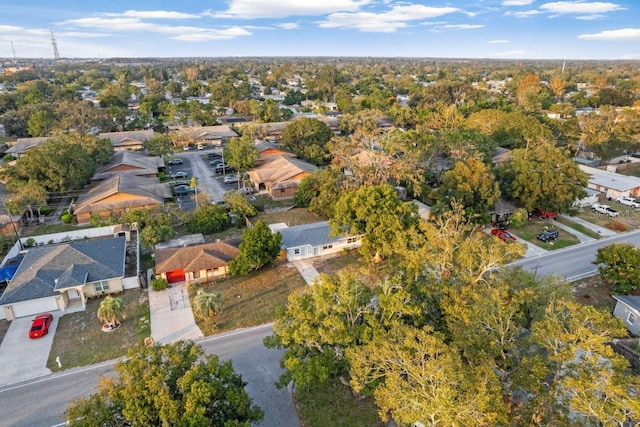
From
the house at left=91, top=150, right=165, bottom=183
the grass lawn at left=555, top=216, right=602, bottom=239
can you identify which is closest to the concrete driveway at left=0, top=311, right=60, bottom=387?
the house at left=91, top=150, right=165, bottom=183

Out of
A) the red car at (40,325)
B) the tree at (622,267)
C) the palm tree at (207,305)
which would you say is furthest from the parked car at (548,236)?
the red car at (40,325)

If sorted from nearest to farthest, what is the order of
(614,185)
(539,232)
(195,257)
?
(195,257), (539,232), (614,185)

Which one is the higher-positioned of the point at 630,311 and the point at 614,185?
the point at 614,185

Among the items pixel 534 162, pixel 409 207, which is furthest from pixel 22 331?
pixel 534 162

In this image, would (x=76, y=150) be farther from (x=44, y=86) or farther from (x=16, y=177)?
(x=44, y=86)

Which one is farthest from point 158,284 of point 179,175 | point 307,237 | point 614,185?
point 614,185

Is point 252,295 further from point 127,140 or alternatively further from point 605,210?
point 127,140
